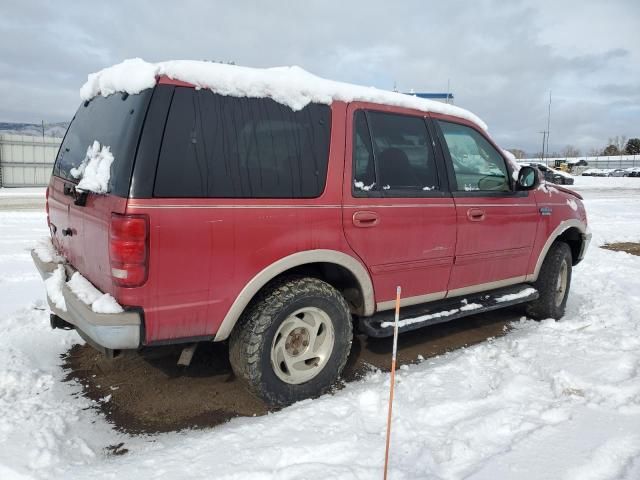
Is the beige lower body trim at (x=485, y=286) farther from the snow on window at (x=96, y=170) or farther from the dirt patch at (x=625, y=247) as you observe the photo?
the dirt patch at (x=625, y=247)

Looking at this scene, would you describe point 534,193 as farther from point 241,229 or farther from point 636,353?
point 241,229

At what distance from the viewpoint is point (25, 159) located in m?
22.0

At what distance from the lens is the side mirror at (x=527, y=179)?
4.53m

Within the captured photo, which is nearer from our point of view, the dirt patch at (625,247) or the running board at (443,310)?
the running board at (443,310)

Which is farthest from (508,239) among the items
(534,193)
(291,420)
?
(291,420)

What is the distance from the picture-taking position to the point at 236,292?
2932 millimetres

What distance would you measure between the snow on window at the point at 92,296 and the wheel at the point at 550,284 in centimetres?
422

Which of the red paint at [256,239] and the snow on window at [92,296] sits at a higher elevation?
the red paint at [256,239]

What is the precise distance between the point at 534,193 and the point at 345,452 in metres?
3.25

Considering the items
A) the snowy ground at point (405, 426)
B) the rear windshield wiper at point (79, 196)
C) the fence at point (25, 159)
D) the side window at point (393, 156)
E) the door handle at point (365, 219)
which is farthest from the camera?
the fence at point (25, 159)

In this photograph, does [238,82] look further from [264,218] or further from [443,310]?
[443,310]

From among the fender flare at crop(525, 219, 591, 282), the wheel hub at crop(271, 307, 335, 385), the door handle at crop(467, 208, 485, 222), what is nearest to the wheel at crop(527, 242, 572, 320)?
the fender flare at crop(525, 219, 591, 282)

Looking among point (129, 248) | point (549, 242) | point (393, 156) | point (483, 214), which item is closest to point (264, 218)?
point (129, 248)

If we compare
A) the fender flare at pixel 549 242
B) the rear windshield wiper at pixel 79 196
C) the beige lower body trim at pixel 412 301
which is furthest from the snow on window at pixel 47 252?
the fender flare at pixel 549 242
